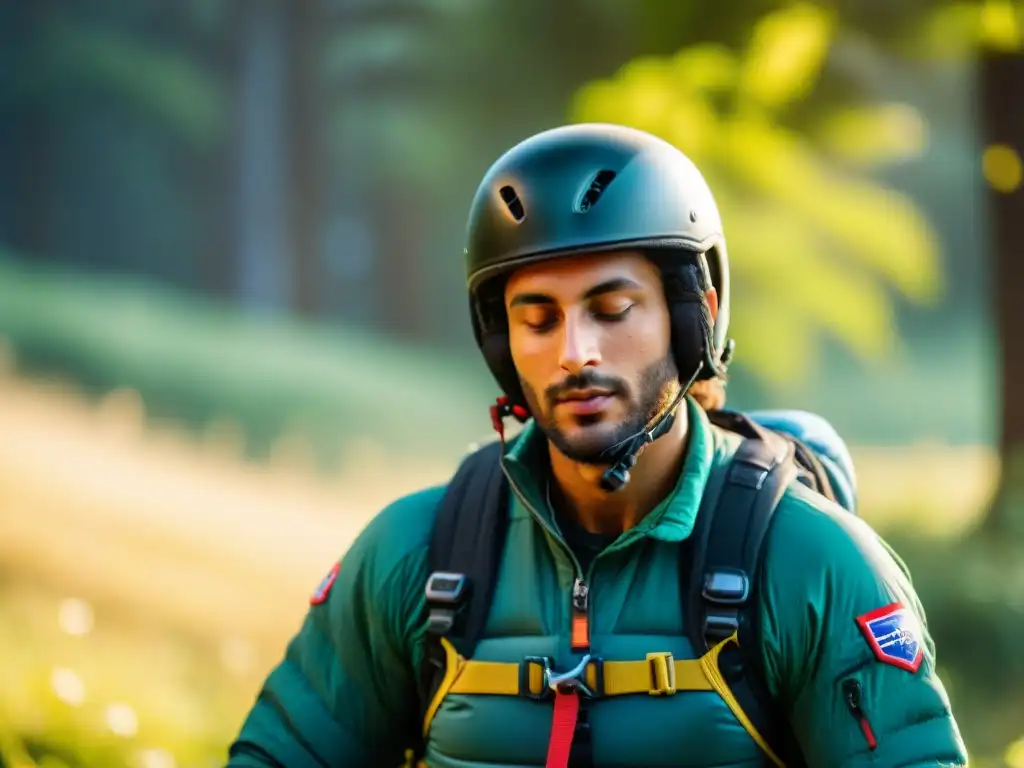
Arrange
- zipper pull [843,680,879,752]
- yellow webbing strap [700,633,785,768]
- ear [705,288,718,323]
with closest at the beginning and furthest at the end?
1. zipper pull [843,680,879,752]
2. yellow webbing strap [700,633,785,768]
3. ear [705,288,718,323]

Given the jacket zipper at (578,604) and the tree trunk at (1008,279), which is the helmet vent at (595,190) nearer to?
the jacket zipper at (578,604)

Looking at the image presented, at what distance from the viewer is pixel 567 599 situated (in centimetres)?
297

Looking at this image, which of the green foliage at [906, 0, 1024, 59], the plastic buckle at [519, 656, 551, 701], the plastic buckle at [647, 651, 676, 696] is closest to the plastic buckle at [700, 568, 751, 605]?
the plastic buckle at [647, 651, 676, 696]

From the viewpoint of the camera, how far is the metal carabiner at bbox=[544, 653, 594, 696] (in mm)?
2824

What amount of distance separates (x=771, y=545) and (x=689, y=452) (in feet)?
1.09

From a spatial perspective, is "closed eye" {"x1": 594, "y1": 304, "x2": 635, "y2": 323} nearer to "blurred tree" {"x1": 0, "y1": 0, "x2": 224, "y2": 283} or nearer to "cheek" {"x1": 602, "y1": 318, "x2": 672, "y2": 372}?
"cheek" {"x1": 602, "y1": 318, "x2": 672, "y2": 372}

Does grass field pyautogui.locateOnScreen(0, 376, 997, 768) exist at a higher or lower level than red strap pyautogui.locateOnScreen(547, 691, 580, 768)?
higher

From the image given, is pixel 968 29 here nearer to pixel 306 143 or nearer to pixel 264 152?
pixel 306 143

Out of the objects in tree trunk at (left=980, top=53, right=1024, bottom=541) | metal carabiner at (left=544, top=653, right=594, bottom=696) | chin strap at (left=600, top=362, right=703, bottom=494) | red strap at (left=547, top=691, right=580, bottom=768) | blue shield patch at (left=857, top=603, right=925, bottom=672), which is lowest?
red strap at (left=547, top=691, right=580, bottom=768)

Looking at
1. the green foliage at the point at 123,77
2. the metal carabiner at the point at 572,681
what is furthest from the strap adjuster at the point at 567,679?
the green foliage at the point at 123,77

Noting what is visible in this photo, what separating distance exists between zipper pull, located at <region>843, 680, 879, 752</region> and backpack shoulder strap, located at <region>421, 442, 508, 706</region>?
0.80 m

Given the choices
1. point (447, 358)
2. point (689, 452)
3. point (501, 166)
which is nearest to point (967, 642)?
point (447, 358)

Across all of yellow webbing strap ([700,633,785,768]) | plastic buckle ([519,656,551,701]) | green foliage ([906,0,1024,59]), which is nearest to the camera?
yellow webbing strap ([700,633,785,768])

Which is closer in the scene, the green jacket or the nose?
the green jacket
